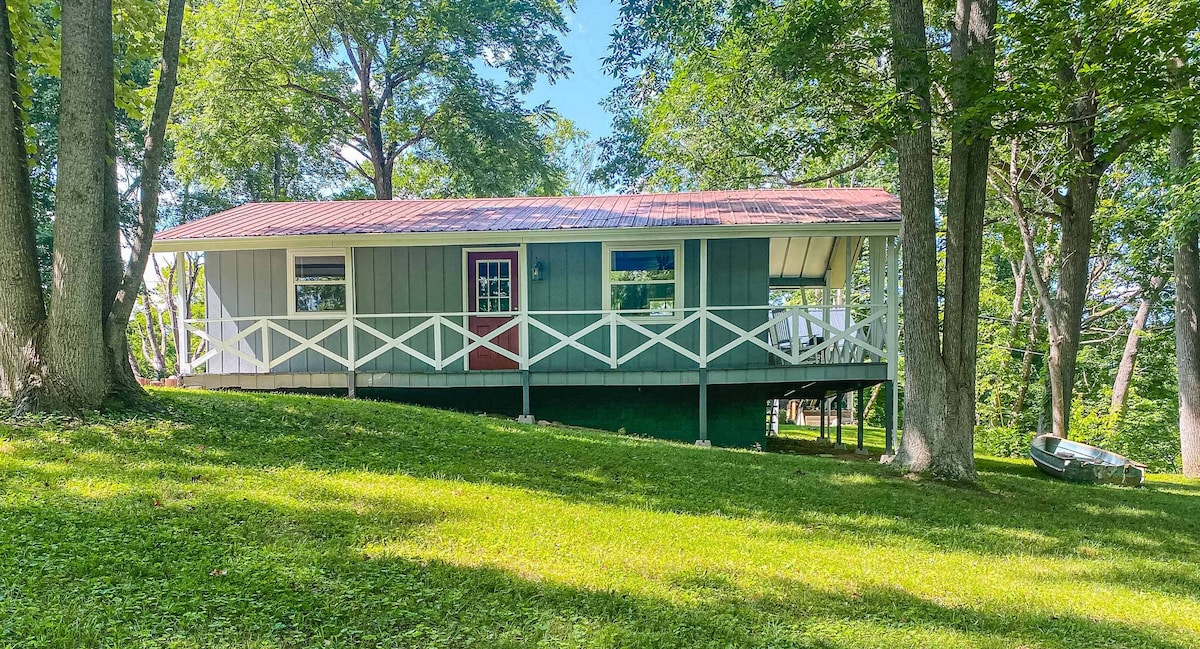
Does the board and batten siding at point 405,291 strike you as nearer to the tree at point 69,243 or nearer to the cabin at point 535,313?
the cabin at point 535,313

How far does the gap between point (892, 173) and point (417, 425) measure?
15.4 metres

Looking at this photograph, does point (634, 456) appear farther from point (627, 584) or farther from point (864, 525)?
point (627, 584)

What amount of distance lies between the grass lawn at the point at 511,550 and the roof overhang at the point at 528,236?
162 inches

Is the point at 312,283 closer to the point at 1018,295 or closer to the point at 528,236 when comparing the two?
the point at 528,236

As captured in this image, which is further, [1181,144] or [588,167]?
[588,167]

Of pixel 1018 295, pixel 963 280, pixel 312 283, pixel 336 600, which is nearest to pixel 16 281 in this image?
pixel 336 600

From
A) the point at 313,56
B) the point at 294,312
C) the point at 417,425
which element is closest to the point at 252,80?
the point at 313,56

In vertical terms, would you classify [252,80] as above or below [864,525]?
above

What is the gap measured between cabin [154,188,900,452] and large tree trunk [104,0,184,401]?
398cm

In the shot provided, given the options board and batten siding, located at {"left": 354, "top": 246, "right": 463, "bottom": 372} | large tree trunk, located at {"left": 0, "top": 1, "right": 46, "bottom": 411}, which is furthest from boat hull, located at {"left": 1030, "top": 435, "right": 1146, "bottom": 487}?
large tree trunk, located at {"left": 0, "top": 1, "right": 46, "bottom": 411}

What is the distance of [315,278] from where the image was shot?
11820 mm

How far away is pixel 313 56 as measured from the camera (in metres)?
19.8

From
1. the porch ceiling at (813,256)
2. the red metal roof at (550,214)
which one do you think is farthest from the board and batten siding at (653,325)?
the porch ceiling at (813,256)

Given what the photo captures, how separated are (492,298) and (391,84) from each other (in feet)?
42.0
